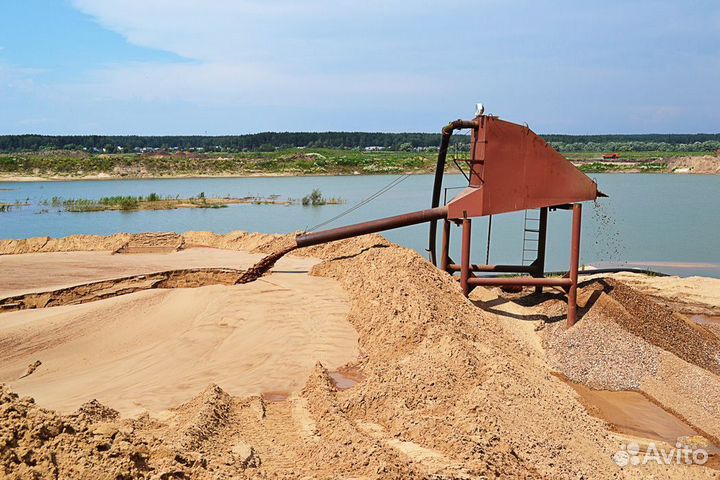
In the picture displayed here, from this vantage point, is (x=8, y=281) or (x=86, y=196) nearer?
(x=8, y=281)

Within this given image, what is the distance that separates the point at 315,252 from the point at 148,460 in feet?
41.7

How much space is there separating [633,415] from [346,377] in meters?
4.06

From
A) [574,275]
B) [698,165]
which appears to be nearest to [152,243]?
[574,275]

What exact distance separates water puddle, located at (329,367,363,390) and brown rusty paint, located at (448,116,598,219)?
4.25 m

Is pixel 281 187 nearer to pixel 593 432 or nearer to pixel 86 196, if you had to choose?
pixel 86 196

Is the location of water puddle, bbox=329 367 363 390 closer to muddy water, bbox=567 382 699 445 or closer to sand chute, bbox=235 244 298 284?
muddy water, bbox=567 382 699 445

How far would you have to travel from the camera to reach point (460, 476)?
19.2 feet

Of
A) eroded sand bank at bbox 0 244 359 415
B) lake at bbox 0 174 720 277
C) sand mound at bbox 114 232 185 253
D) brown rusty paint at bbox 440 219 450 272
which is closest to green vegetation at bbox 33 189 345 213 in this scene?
Answer: lake at bbox 0 174 720 277

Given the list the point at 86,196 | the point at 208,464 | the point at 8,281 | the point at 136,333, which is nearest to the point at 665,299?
the point at 136,333

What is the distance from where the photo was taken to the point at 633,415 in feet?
32.2

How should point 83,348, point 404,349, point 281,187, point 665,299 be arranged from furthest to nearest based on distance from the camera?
1. point 281,187
2. point 665,299
3. point 83,348
4. point 404,349

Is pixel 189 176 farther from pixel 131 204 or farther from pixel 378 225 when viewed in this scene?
pixel 378 225

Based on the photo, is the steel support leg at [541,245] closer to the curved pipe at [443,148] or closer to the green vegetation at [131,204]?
the curved pipe at [443,148]

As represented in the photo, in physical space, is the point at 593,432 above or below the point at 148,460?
below
